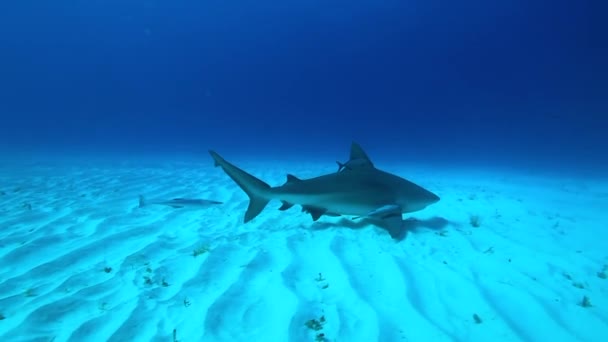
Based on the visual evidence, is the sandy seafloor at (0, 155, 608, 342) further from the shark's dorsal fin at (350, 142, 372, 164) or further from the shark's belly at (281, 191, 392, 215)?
the shark's dorsal fin at (350, 142, 372, 164)

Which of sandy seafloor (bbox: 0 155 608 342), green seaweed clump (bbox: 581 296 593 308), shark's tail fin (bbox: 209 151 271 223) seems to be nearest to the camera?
sandy seafloor (bbox: 0 155 608 342)

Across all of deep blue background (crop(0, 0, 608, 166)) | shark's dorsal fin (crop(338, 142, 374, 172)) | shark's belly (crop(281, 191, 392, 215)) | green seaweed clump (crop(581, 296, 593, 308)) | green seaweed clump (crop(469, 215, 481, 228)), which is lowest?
green seaweed clump (crop(581, 296, 593, 308))

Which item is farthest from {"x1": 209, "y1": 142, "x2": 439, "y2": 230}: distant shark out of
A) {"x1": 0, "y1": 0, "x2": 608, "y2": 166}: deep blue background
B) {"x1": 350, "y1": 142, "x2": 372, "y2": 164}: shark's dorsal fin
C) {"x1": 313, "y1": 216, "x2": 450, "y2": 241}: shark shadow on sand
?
{"x1": 0, "y1": 0, "x2": 608, "y2": 166}: deep blue background

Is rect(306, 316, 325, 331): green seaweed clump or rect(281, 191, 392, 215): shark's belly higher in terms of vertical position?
rect(281, 191, 392, 215): shark's belly

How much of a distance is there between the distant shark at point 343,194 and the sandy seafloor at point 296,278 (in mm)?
416

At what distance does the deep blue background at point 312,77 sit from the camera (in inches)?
1660

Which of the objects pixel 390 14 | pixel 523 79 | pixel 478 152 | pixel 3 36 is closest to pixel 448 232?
pixel 478 152

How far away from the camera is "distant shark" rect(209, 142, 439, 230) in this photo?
4215mm

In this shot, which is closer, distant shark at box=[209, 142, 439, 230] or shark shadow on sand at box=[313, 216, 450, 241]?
distant shark at box=[209, 142, 439, 230]

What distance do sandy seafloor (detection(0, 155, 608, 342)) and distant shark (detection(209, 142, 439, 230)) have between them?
0.42 metres

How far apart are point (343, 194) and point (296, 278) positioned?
1532 millimetres

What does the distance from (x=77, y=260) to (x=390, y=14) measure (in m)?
91.0

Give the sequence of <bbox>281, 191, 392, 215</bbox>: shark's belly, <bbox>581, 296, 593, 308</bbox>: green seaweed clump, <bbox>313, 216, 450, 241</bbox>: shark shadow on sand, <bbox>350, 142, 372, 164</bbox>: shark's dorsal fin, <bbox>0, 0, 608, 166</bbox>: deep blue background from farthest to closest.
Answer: <bbox>0, 0, 608, 166</bbox>: deep blue background
<bbox>350, 142, 372, 164</bbox>: shark's dorsal fin
<bbox>313, 216, 450, 241</bbox>: shark shadow on sand
<bbox>281, 191, 392, 215</bbox>: shark's belly
<bbox>581, 296, 593, 308</bbox>: green seaweed clump

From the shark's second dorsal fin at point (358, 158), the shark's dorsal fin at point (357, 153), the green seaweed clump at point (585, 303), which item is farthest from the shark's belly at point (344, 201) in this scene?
the green seaweed clump at point (585, 303)
